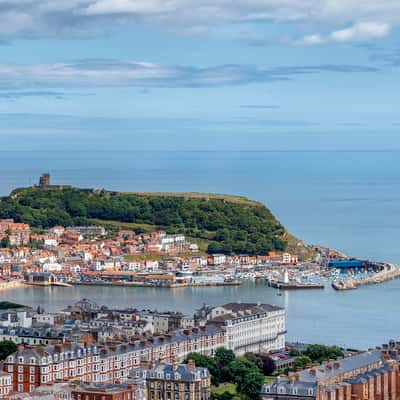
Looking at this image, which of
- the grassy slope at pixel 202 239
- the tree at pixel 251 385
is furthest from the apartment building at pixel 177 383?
the grassy slope at pixel 202 239

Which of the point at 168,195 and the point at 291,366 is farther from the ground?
the point at 168,195

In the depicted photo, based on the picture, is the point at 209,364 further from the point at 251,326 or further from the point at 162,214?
the point at 162,214

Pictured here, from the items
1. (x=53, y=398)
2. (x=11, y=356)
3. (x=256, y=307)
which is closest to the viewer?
(x=53, y=398)

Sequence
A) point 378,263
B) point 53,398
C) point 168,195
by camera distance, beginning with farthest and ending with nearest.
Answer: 1. point 168,195
2. point 378,263
3. point 53,398

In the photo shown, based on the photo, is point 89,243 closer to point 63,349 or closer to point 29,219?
point 29,219

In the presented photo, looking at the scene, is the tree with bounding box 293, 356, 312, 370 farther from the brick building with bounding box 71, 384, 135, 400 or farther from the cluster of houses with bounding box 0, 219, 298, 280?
the cluster of houses with bounding box 0, 219, 298, 280

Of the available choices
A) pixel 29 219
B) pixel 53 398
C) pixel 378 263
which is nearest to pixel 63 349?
pixel 53 398

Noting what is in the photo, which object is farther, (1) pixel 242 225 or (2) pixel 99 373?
(1) pixel 242 225
